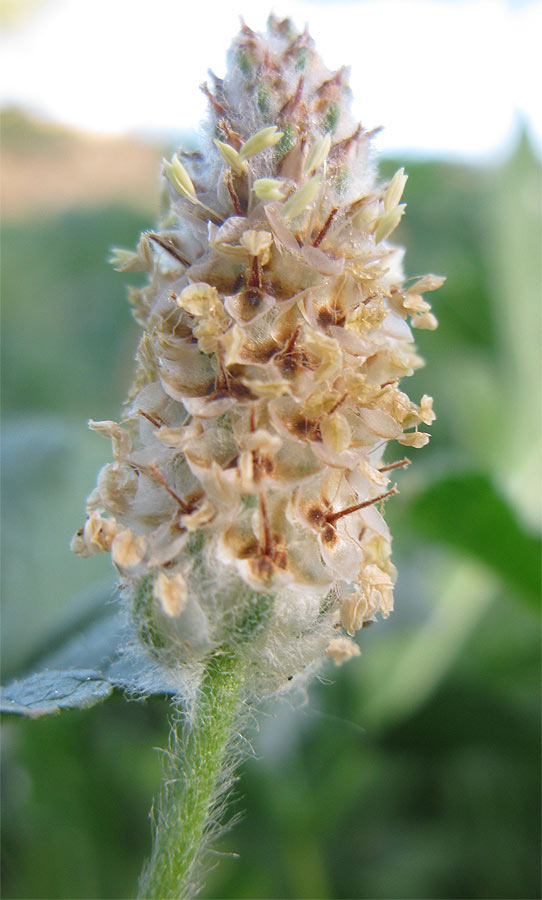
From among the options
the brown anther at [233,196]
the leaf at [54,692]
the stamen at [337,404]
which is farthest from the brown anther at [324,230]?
the leaf at [54,692]

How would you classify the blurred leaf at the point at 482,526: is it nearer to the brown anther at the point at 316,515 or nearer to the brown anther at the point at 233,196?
the brown anther at the point at 316,515

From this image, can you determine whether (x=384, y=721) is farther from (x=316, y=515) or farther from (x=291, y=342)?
(x=291, y=342)

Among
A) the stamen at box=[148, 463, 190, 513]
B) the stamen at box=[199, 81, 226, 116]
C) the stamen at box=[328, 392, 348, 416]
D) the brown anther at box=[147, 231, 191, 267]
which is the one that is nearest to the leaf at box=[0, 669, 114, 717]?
the stamen at box=[148, 463, 190, 513]

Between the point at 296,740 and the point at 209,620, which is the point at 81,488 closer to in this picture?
the point at 296,740

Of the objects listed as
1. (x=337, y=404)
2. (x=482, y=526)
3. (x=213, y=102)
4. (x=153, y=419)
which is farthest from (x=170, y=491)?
(x=482, y=526)

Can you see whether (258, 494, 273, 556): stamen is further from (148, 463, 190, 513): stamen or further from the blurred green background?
the blurred green background

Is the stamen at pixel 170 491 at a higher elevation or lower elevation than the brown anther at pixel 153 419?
lower
